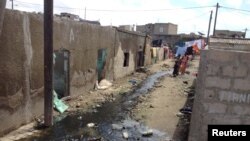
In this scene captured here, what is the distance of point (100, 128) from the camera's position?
8258 millimetres

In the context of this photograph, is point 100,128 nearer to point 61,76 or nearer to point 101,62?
point 61,76

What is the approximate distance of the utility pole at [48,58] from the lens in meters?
7.27

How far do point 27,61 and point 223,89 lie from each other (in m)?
5.19

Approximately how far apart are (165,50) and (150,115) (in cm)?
2784

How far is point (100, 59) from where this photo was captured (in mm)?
14062

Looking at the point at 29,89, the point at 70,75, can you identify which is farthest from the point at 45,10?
the point at 70,75

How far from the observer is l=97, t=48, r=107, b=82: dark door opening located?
45.6ft

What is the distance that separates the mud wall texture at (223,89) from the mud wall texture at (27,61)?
4541 mm

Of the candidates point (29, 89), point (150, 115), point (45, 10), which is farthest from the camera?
point (150, 115)

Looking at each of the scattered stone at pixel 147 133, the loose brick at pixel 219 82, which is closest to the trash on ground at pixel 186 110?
the scattered stone at pixel 147 133

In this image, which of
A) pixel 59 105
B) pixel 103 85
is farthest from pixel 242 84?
pixel 103 85

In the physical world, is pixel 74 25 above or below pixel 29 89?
above

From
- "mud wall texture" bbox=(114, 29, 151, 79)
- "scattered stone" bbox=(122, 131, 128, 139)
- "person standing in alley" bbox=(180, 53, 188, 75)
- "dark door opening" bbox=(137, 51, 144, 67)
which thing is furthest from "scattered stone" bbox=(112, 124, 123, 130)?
"dark door opening" bbox=(137, 51, 144, 67)

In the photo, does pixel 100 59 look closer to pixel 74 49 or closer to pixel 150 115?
pixel 74 49
